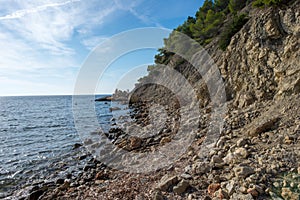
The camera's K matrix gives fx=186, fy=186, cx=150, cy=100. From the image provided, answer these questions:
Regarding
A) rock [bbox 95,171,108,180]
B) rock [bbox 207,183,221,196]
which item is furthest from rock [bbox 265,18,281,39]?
rock [bbox 95,171,108,180]

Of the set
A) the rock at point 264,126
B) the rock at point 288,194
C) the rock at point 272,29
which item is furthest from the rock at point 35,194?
the rock at point 272,29

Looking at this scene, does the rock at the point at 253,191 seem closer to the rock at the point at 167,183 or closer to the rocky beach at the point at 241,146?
the rocky beach at the point at 241,146

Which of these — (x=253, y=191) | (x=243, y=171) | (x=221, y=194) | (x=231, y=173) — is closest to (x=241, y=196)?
(x=253, y=191)

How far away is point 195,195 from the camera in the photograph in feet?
13.9

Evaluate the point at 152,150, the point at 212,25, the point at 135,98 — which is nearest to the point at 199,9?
the point at 212,25

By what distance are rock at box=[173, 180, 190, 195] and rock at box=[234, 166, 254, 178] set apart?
3.92 feet

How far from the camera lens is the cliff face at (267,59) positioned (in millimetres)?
7867

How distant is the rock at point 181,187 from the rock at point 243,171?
119 centimetres

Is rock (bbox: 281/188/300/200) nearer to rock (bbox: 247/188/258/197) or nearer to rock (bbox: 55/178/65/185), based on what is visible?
rock (bbox: 247/188/258/197)

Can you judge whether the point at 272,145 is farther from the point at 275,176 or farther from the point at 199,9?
the point at 199,9

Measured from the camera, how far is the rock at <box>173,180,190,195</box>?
4.47 metres

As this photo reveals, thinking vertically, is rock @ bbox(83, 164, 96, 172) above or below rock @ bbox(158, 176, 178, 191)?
below

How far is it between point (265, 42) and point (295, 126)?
19.0 ft

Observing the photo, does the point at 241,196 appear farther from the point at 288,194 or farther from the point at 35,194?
the point at 35,194
